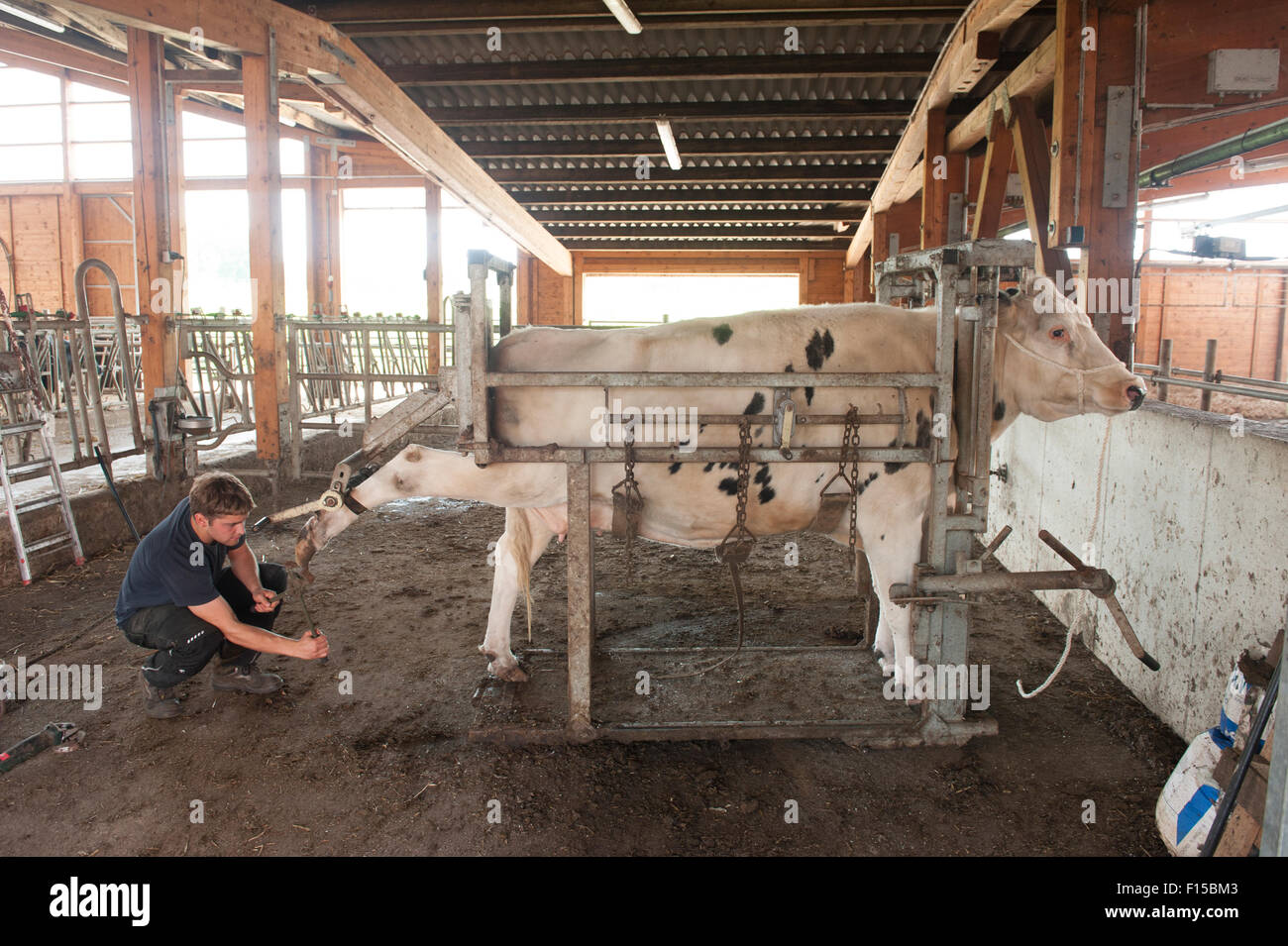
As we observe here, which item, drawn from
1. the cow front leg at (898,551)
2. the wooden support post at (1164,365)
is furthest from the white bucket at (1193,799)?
the wooden support post at (1164,365)

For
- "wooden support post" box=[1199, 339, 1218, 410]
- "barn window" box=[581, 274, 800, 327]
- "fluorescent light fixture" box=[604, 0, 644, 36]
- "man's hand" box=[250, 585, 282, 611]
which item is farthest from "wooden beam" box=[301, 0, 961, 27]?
"barn window" box=[581, 274, 800, 327]

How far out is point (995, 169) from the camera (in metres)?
6.21

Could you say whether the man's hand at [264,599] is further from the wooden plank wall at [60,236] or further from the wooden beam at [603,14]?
the wooden plank wall at [60,236]

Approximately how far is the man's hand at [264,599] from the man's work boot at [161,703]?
53cm

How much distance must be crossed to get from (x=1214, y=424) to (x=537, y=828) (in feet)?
10.3

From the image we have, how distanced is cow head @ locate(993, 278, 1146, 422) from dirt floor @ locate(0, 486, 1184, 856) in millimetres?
1448

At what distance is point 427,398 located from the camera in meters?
3.42

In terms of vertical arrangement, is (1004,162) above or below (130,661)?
above

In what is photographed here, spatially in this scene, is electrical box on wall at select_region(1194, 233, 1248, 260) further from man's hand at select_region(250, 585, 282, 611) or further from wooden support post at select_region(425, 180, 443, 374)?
wooden support post at select_region(425, 180, 443, 374)

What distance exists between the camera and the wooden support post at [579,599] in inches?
130

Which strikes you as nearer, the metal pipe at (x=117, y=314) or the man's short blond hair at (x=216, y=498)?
the man's short blond hair at (x=216, y=498)

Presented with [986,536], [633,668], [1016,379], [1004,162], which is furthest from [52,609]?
[1004,162]

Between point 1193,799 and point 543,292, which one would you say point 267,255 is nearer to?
point 1193,799
